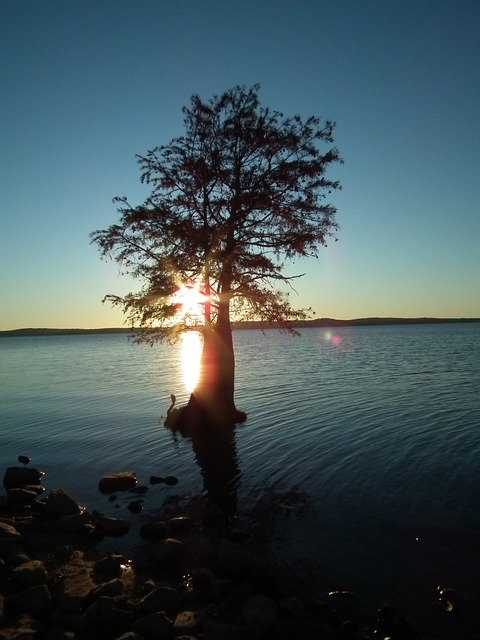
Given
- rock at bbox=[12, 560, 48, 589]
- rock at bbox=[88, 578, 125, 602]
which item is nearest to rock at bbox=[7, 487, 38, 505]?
rock at bbox=[12, 560, 48, 589]

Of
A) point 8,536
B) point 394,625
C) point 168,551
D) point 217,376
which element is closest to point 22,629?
point 168,551

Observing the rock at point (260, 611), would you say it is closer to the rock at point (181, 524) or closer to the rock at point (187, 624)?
the rock at point (187, 624)

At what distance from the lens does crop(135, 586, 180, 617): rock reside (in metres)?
8.12

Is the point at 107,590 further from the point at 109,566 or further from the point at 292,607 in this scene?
the point at 292,607

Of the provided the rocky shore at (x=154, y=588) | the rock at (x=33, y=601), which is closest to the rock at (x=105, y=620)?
the rocky shore at (x=154, y=588)

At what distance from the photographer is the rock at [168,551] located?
10125 millimetres

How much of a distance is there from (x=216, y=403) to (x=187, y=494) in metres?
8.74

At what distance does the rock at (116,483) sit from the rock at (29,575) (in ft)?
19.4

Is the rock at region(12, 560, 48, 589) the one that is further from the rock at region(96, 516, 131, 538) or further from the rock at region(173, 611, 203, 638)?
the rock at region(173, 611, 203, 638)

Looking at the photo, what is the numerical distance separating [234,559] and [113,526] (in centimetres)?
400

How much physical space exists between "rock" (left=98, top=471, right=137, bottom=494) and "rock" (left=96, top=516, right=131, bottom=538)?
302 cm

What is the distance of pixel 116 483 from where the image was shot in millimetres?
15375

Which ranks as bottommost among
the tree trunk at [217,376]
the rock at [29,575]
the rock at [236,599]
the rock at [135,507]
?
the rock at [135,507]

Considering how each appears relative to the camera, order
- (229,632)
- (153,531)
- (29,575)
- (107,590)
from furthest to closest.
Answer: (153,531) < (29,575) < (107,590) < (229,632)
